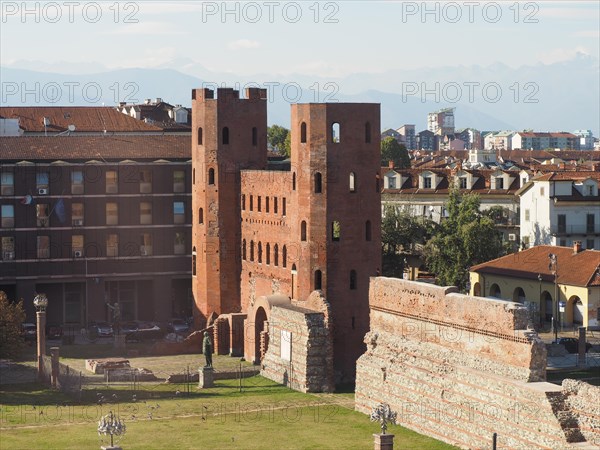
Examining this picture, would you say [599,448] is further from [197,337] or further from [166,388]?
[197,337]

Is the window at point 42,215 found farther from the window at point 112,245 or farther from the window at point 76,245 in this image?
the window at point 112,245

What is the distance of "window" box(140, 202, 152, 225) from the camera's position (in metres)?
101

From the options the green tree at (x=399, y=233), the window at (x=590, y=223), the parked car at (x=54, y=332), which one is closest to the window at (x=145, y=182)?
the parked car at (x=54, y=332)

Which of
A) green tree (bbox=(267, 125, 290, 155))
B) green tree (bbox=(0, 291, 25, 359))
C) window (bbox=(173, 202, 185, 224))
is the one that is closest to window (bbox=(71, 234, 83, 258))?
window (bbox=(173, 202, 185, 224))

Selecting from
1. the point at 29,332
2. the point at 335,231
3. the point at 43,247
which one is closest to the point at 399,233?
the point at 43,247

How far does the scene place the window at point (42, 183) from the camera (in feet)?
323

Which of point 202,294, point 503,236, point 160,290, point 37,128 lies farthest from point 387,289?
point 37,128

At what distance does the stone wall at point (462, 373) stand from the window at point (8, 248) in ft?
118

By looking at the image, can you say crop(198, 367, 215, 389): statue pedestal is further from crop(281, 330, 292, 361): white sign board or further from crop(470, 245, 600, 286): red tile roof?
crop(470, 245, 600, 286): red tile roof

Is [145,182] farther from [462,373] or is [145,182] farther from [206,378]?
[462,373]

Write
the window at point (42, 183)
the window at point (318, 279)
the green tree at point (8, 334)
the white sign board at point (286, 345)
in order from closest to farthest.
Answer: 1. the white sign board at point (286, 345)
2. the window at point (318, 279)
3. the green tree at point (8, 334)
4. the window at point (42, 183)

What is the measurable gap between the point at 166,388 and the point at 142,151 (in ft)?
99.6

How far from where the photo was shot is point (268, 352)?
77.5 metres

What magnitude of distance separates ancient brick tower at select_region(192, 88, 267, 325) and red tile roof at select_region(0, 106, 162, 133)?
31209mm
